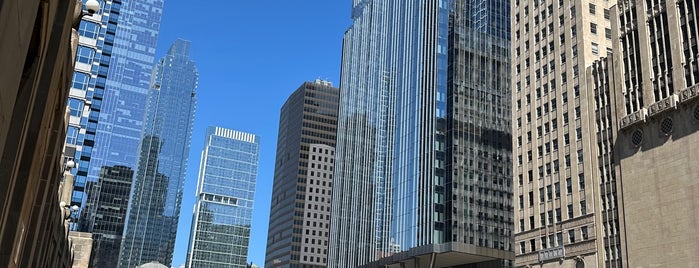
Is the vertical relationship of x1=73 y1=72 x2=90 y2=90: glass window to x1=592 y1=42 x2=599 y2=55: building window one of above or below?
above

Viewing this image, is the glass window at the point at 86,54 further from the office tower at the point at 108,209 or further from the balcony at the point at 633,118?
the balcony at the point at 633,118

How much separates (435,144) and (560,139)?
36.2 metres

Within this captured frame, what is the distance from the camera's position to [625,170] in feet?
235

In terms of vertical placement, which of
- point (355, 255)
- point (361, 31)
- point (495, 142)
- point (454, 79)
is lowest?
point (355, 255)

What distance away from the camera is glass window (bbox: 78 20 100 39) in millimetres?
127250

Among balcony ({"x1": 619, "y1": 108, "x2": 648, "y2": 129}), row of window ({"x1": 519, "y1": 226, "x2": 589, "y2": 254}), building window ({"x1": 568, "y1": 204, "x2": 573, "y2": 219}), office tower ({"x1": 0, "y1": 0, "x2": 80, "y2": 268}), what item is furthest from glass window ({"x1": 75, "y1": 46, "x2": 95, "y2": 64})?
balcony ({"x1": 619, "y1": 108, "x2": 648, "y2": 129})

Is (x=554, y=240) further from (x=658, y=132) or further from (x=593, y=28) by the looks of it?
(x=593, y=28)

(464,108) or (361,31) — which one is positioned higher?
(361,31)

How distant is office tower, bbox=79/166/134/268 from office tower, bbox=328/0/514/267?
76.4 meters

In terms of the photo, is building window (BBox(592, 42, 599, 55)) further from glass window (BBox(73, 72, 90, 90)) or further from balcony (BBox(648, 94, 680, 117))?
glass window (BBox(73, 72, 90, 90))

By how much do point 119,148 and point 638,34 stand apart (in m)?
164

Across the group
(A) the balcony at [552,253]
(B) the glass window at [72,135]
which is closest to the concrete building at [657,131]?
(A) the balcony at [552,253]

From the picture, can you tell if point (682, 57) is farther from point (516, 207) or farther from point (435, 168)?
point (435, 168)

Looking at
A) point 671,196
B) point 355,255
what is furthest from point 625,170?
point 355,255
